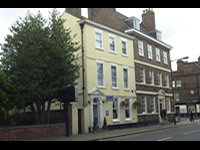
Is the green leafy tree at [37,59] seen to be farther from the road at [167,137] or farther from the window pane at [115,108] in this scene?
the window pane at [115,108]

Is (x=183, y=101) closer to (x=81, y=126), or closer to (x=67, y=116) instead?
(x=81, y=126)

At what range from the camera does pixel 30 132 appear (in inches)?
617

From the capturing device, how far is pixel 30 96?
16344mm

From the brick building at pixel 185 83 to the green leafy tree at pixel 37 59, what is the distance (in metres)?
41.5

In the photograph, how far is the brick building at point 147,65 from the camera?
28.0 meters

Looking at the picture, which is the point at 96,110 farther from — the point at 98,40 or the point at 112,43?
the point at 112,43

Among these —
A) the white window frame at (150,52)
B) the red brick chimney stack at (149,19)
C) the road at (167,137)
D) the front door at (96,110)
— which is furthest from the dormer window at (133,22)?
the road at (167,137)

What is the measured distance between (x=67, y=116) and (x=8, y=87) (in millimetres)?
4240

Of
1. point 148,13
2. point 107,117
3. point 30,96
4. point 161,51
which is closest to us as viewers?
point 30,96

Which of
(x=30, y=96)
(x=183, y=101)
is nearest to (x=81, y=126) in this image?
(x=30, y=96)

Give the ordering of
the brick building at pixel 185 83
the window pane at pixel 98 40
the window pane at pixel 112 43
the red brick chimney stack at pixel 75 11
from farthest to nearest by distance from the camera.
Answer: the brick building at pixel 185 83
the window pane at pixel 112 43
the red brick chimney stack at pixel 75 11
the window pane at pixel 98 40

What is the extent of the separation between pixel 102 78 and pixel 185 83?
1491 inches

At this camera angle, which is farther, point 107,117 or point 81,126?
point 107,117

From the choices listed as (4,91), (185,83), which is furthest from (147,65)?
(185,83)
